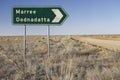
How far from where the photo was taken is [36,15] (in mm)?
12695

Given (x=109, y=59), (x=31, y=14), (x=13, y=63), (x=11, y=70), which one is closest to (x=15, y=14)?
(x=31, y=14)

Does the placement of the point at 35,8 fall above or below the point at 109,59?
above

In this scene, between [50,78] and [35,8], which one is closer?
[50,78]

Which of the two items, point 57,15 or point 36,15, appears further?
point 36,15

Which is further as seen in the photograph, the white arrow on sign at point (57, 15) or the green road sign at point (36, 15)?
the green road sign at point (36, 15)

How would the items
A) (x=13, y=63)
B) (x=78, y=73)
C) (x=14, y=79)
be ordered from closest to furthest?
(x=14, y=79)
(x=78, y=73)
(x=13, y=63)

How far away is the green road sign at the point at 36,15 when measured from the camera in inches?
496

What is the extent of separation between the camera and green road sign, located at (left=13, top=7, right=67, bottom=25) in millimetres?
12594

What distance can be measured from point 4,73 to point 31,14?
3.44 metres

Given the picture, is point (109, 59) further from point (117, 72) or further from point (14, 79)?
point (14, 79)

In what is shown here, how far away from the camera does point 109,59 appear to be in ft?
43.8

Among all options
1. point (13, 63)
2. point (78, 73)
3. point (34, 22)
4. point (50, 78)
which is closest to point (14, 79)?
point (50, 78)

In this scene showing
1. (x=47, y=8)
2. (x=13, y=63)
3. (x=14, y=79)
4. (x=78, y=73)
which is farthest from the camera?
(x=47, y=8)

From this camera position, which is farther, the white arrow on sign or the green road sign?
the green road sign
